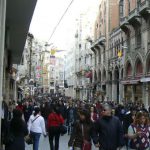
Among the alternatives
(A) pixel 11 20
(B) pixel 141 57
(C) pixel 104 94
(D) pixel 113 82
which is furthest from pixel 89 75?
(A) pixel 11 20

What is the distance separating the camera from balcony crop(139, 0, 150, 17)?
1442 inches

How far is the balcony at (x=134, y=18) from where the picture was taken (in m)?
40.2

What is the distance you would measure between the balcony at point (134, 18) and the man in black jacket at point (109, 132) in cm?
3276

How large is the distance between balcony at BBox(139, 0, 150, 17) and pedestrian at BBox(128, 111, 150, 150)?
28.2 metres

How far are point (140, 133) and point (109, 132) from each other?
52.2 inches

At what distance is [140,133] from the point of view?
9391mm

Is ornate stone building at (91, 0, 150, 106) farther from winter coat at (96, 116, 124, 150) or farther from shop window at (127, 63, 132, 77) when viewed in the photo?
winter coat at (96, 116, 124, 150)

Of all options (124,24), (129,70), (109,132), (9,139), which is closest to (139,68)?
→ (129,70)

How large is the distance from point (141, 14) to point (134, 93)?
8715mm

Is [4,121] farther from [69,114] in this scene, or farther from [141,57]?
[141,57]

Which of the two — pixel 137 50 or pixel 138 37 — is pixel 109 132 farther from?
pixel 138 37

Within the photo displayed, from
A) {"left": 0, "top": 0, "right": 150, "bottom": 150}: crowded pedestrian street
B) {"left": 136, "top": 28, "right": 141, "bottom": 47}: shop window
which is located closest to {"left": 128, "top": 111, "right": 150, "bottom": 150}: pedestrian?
{"left": 0, "top": 0, "right": 150, "bottom": 150}: crowded pedestrian street

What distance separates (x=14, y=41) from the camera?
18.9 m

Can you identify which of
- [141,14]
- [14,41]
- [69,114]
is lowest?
[69,114]
